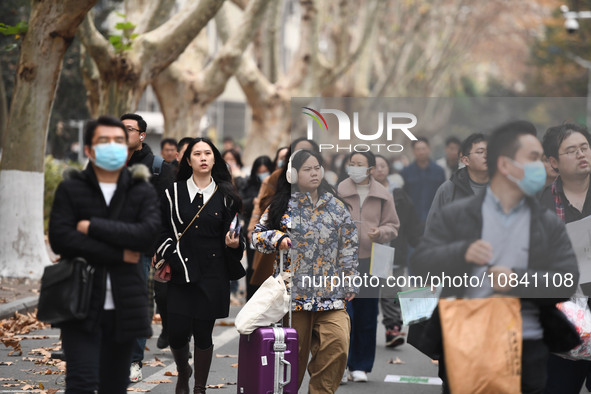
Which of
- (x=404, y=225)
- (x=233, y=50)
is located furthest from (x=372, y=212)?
(x=233, y=50)

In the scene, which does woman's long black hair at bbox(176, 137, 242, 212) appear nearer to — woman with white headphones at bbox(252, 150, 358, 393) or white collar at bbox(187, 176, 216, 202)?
white collar at bbox(187, 176, 216, 202)

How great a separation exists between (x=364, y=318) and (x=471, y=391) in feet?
11.8

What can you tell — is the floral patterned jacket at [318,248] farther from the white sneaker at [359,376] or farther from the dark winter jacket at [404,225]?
the white sneaker at [359,376]

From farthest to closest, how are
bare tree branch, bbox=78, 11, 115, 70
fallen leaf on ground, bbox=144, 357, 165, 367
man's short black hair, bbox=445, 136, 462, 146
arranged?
bare tree branch, bbox=78, 11, 115, 70 < fallen leaf on ground, bbox=144, 357, 165, 367 < man's short black hair, bbox=445, 136, 462, 146

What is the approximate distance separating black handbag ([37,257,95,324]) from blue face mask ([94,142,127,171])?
47cm

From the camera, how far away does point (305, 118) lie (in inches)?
261

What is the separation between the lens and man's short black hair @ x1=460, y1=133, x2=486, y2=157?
19.0 feet

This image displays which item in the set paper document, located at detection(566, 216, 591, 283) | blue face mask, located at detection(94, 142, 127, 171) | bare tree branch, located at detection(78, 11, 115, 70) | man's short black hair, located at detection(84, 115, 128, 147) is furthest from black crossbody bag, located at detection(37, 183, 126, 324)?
bare tree branch, located at detection(78, 11, 115, 70)

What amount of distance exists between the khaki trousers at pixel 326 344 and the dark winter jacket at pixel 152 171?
1.68 m

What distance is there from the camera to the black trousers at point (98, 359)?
16.7 ft

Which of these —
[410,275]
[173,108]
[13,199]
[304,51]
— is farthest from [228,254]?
[304,51]

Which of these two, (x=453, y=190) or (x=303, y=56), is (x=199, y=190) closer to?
(x=453, y=190)

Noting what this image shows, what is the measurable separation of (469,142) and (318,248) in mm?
1164

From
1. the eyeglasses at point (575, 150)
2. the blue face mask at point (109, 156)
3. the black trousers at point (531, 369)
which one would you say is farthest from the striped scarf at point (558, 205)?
the blue face mask at point (109, 156)
